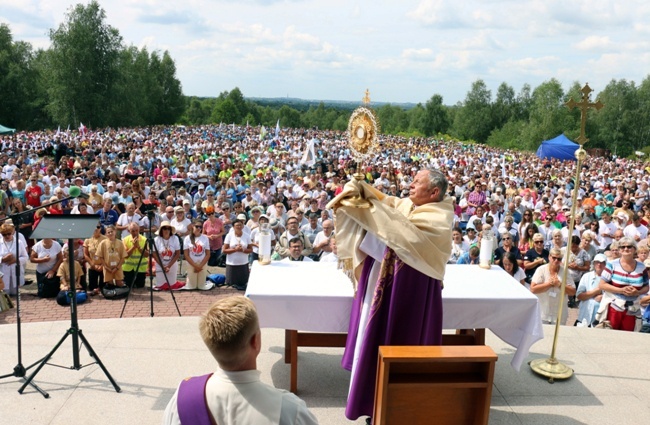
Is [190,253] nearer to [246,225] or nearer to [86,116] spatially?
[246,225]

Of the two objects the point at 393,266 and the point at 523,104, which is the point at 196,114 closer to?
the point at 523,104

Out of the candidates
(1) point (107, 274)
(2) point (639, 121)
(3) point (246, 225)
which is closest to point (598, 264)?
(3) point (246, 225)

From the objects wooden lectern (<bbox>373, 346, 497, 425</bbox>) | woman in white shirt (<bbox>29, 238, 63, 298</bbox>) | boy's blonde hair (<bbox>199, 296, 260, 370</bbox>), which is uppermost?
boy's blonde hair (<bbox>199, 296, 260, 370</bbox>)

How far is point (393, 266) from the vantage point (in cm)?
376

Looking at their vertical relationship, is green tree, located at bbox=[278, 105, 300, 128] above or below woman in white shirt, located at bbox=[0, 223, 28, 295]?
above

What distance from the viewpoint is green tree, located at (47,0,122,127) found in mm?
49250

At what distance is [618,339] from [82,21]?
174 feet

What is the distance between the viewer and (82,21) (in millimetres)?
49594

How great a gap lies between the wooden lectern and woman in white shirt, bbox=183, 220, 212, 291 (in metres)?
6.49

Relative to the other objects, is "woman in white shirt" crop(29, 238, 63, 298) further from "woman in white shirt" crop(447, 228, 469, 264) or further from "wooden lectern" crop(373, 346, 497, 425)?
"wooden lectern" crop(373, 346, 497, 425)

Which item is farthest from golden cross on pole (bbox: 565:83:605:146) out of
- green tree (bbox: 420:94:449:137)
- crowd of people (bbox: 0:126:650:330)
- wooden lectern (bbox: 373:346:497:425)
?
green tree (bbox: 420:94:449:137)

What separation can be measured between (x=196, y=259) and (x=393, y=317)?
237 inches

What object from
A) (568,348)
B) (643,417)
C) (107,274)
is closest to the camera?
(643,417)

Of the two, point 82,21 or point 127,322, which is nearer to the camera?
point 127,322
